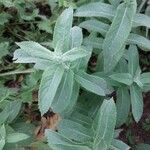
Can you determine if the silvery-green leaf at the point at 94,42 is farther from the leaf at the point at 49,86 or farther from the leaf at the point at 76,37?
the leaf at the point at 49,86

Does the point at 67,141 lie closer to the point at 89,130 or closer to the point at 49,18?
the point at 89,130

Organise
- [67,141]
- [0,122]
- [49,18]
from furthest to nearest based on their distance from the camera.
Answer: [49,18] → [0,122] → [67,141]

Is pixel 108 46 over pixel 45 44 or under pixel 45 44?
over

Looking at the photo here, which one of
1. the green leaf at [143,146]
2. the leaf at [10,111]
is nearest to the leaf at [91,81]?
the leaf at [10,111]

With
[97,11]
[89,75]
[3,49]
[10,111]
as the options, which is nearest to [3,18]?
[3,49]

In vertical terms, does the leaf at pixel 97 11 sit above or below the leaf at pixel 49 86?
above

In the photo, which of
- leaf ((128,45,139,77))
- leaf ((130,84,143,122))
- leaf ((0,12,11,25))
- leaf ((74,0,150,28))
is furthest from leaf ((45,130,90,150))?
leaf ((0,12,11,25))

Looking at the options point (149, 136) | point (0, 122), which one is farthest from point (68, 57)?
point (149, 136)
